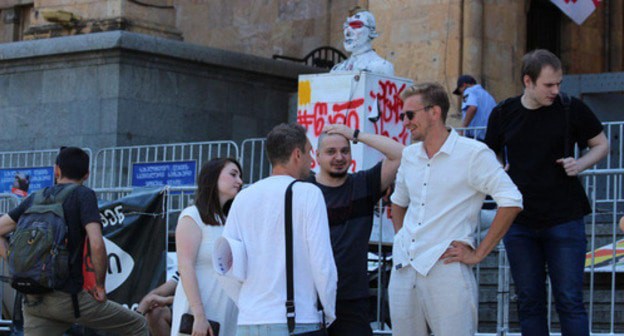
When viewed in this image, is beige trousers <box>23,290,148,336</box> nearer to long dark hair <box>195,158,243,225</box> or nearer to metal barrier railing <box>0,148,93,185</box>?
long dark hair <box>195,158,243,225</box>

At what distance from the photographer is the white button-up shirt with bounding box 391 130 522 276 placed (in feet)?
26.2

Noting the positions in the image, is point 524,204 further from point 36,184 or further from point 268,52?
point 268,52

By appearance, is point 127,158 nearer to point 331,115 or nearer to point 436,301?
point 331,115

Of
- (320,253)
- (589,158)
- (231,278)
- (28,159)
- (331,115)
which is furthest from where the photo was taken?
(28,159)

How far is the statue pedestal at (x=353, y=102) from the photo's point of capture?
1245cm

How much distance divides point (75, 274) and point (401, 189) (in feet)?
8.96

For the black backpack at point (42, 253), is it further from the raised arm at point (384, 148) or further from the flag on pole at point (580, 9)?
the flag on pole at point (580, 9)

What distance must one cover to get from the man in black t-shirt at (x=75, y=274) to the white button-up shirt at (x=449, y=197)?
2.60 metres

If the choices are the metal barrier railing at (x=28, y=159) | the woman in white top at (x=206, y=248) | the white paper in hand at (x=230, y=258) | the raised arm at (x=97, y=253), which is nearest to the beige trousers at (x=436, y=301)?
the white paper in hand at (x=230, y=258)

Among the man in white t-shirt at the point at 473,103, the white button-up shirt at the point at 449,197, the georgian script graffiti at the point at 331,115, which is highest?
the man in white t-shirt at the point at 473,103

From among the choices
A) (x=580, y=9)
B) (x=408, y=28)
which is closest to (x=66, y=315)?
(x=408, y=28)

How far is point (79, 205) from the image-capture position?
977cm

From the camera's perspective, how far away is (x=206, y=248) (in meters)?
8.66

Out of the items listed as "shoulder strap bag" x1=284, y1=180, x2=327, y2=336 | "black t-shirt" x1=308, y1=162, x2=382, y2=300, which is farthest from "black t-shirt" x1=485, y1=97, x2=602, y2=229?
"shoulder strap bag" x1=284, y1=180, x2=327, y2=336
